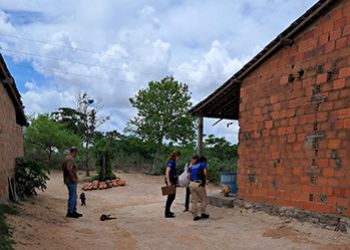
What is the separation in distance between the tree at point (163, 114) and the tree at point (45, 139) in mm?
5097

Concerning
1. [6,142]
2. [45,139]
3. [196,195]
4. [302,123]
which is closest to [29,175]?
[6,142]

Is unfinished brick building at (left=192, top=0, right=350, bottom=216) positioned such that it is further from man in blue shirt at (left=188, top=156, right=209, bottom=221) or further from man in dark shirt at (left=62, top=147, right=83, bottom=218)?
man in dark shirt at (left=62, top=147, right=83, bottom=218)

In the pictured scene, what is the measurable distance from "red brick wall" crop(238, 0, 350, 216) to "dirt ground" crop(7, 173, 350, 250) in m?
0.67

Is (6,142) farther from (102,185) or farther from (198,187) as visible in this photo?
(102,185)

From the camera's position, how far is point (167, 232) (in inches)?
340

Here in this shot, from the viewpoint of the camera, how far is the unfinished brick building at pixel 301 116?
8.15 metres

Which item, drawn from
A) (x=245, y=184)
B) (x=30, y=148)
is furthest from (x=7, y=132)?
(x=30, y=148)

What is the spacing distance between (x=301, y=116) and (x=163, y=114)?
19632mm

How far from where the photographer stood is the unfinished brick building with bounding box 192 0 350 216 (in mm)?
8148

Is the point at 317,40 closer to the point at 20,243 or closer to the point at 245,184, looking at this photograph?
the point at 245,184

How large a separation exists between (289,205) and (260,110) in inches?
101

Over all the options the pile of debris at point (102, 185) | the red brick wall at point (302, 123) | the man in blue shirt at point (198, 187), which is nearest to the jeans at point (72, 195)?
the man in blue shirt at point (198, 187)

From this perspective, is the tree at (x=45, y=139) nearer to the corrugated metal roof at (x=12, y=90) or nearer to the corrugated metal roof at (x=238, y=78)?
the corrugated metal roof at (x=12, y=90)

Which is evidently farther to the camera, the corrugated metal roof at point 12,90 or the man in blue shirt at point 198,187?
the man in blue shirt at point 198,187
